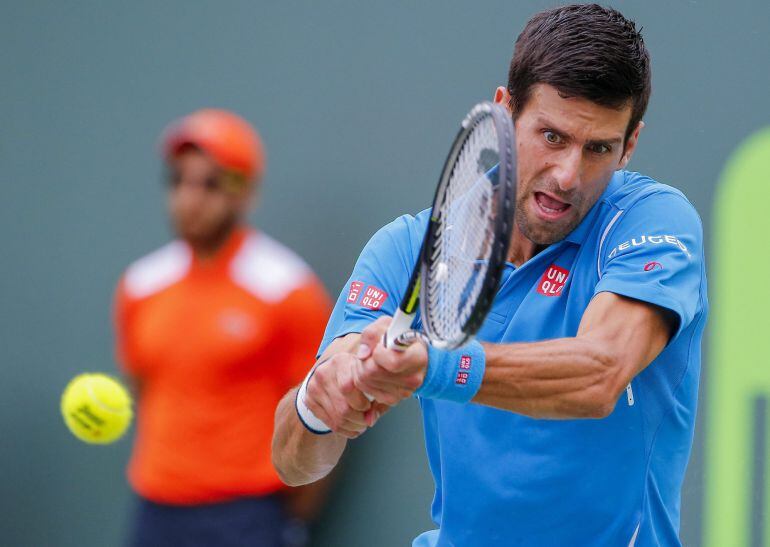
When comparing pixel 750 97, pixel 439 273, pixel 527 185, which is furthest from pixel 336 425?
pixel 750 97

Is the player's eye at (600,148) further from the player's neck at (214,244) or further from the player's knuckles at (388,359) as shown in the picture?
the player's neck at (214,244)

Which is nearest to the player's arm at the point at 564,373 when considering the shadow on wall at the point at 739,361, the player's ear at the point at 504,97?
the player's ear at the point at 504,97

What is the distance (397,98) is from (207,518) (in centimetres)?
142

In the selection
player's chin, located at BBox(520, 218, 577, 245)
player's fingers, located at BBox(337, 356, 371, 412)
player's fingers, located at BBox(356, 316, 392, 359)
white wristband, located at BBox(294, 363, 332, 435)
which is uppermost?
player's chin, located at BBox(520, 218, 577, 245)

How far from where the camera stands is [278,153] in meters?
3.84

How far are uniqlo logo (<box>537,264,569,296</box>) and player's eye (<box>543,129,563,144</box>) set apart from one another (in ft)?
0.77

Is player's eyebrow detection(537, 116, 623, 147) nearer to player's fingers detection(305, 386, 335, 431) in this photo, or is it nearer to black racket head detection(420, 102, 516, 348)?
black racket head detection(420, 102, 516, 348)

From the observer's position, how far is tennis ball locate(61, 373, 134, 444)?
3.90m

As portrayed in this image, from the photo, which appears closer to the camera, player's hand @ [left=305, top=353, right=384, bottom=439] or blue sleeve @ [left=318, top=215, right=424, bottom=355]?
player's hand @ [left=305, top=353, right=384, bottom=439]

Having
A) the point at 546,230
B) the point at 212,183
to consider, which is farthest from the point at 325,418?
the point at 212,183

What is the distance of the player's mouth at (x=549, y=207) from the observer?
83.0 inches

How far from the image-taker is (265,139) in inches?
151

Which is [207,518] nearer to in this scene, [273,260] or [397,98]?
[273,260]

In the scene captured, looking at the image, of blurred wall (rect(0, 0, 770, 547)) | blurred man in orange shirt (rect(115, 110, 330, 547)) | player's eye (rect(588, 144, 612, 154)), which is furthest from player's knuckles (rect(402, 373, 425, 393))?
blurred wall (rect(0, 0, 770, 547))
